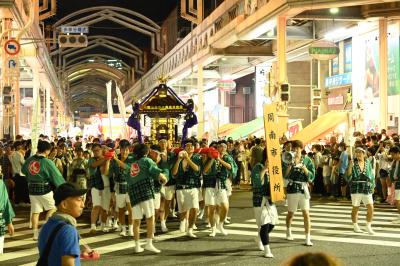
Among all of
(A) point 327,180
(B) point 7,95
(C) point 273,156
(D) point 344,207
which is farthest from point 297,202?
(B) point 7,95

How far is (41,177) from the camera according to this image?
1070 centimetres

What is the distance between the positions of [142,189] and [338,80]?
2251cm

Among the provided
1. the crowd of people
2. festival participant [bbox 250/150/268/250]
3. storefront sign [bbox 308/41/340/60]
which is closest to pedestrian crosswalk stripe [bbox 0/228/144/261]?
the crowd of people

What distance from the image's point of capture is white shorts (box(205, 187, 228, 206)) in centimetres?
1169

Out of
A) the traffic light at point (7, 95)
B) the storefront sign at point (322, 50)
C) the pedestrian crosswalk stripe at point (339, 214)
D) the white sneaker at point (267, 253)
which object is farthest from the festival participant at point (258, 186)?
the traffic light at point (7, 95)

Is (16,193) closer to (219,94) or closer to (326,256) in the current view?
(326,256)

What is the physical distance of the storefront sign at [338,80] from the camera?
2957cm

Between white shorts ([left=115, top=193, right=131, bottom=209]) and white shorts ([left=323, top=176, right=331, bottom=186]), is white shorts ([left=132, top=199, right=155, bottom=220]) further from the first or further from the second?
white shorts ([left=323, top=176, right=331, bottom=186])

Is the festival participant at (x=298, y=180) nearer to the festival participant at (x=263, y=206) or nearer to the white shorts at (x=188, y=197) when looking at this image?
the festival participant at (x=263, y=206)

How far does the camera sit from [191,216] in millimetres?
11406

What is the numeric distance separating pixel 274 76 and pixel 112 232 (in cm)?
1481

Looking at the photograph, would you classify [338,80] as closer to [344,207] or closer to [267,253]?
[344,207]

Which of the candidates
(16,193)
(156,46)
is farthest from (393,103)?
(156,46)

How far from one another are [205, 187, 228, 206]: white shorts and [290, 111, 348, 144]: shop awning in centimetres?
1450
